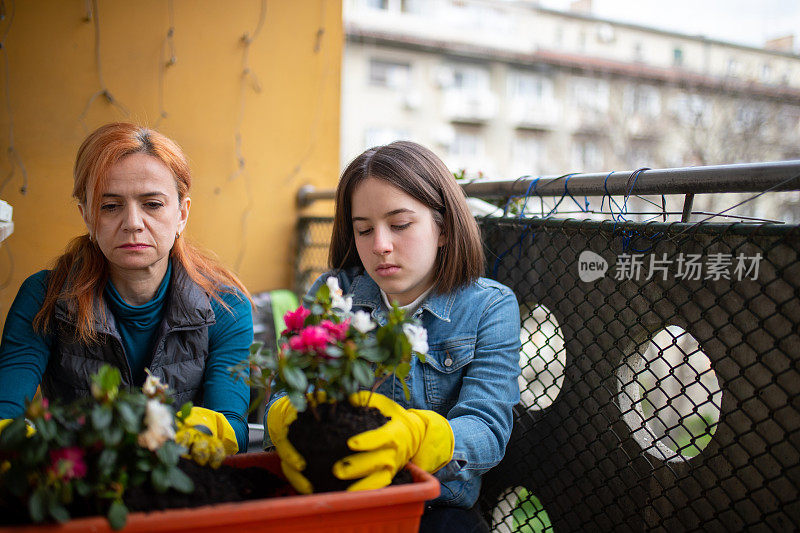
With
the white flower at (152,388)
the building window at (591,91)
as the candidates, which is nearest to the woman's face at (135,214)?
the white flower at (152,388)

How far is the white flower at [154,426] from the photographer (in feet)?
2.71

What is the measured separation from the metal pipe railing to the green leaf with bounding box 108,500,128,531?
1196mm

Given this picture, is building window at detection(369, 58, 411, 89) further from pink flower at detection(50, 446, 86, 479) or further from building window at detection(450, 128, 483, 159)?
pink flower at detection(50, 446, 86, 479)

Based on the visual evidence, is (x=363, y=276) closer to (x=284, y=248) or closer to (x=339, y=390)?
(x=339, y=390)

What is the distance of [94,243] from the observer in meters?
1.55

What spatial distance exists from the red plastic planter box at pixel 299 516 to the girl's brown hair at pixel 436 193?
0.65 meters

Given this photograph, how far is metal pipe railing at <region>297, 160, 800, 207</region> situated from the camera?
3.62 feet

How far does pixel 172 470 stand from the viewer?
0.85 m

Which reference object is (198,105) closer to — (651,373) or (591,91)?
(651,373)

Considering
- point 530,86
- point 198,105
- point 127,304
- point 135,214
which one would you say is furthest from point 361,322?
point 530,86

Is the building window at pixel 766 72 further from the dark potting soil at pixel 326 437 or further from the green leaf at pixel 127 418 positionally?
the green leaf at pixel 127 418

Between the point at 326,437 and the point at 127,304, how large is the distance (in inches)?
33.2

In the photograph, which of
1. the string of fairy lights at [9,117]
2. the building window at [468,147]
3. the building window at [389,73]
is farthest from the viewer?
the building window at [468,147]

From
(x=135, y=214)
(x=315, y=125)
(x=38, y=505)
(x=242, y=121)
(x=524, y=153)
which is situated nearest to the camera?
(x=38, y=505)
